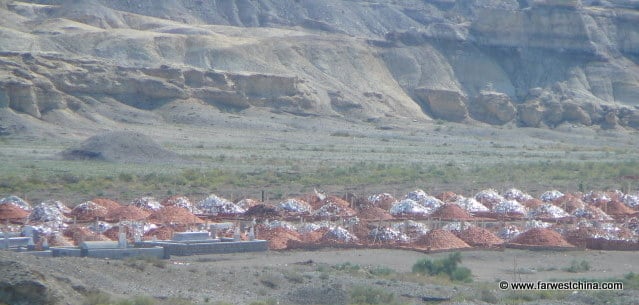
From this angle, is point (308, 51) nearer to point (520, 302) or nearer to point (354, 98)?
point (354, 98)

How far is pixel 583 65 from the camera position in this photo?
120 metres

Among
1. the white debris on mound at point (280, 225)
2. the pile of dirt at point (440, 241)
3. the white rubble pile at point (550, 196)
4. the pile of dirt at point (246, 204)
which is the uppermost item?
the white rubble pile at point (550, 196)

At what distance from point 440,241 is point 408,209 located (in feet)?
31.7

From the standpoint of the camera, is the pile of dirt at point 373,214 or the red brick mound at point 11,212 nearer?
the red brick mound at point 11,212

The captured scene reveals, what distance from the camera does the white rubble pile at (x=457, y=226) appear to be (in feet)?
131

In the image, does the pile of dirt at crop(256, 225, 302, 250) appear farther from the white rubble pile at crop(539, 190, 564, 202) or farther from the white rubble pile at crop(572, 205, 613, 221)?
the white rubble pile at crop(539, 190, 564, 202)

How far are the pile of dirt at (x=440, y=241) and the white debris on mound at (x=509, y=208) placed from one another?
10.5 m

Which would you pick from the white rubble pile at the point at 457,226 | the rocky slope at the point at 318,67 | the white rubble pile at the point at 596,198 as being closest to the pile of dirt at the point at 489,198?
the white rubble pile at the point at 596,198

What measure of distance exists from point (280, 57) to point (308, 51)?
3.84 meters

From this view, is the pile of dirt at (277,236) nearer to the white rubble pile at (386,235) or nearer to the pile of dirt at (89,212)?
the white rubble pile at (386,235)

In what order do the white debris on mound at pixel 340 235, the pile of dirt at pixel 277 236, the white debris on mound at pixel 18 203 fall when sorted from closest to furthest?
the pile of dirt at pixel 277 236 → the white debris on mound at pixel 340 235 → the white debris on mound at pixel 18 203

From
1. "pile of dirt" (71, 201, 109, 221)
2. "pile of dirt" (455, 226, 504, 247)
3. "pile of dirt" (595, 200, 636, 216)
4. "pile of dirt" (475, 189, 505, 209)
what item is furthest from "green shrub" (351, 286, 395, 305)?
"pile of dirt" (475, 189, 505, 209)

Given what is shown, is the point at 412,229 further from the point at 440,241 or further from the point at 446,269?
the point at 446,269

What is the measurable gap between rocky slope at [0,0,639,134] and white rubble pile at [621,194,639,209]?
44.5 meters
